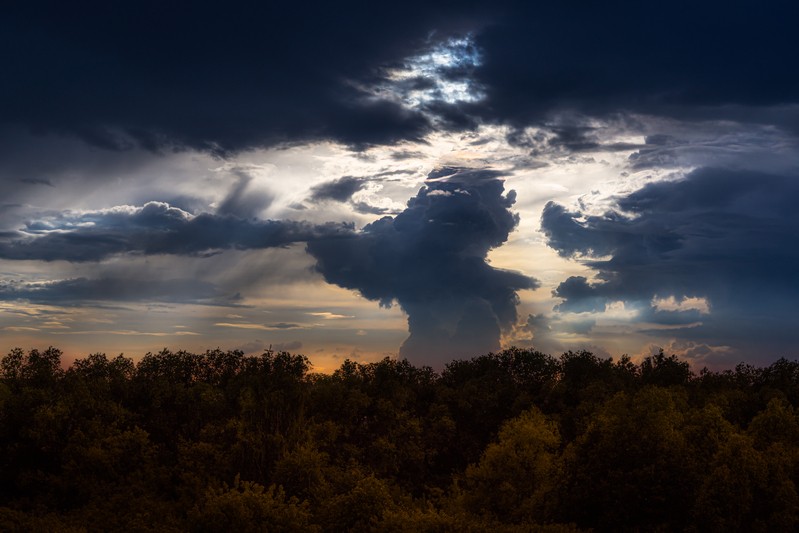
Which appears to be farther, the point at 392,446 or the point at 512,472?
the point at 392,446

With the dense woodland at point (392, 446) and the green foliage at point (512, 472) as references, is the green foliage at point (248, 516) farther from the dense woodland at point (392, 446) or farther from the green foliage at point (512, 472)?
the green foliage at point (512, 472)

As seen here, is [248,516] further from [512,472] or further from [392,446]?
[392,446]

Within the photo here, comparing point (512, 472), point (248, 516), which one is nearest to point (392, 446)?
point (512, 472)

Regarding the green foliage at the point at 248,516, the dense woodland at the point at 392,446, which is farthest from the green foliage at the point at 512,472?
the green foliage at the point at 248,516

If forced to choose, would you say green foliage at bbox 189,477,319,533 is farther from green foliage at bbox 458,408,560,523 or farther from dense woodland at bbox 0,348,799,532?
green foliage at bbox 458,408,560,523

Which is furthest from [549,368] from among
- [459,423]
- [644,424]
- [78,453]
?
[78,453]

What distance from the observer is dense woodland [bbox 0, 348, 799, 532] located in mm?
51969

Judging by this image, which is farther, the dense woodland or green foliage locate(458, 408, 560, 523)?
green foliage locate(458, 408, 560, 523)

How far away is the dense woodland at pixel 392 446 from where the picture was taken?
52.0 meters

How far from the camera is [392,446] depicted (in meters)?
89.6

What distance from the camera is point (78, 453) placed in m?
80.8

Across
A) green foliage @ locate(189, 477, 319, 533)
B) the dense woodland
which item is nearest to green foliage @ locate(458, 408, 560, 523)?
the dense woodland

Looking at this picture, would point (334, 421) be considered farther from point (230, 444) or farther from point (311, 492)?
point (311, 492)

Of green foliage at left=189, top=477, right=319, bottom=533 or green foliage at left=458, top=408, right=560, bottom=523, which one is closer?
green foliage at left=189, top=477, right=319, bottom=533
